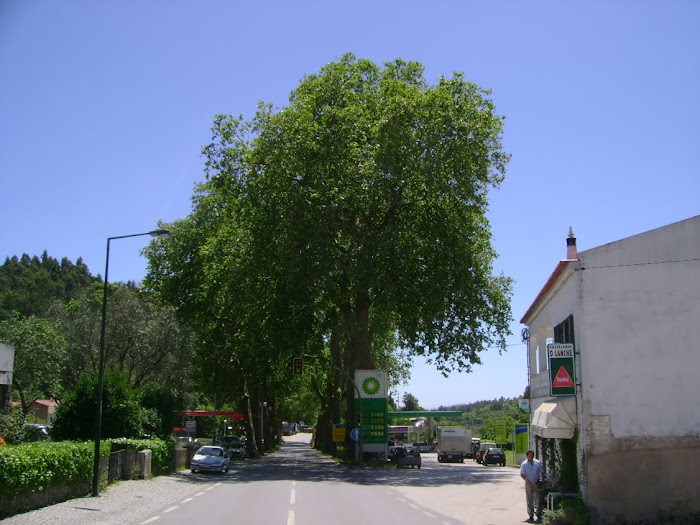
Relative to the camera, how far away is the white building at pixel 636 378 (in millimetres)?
14898

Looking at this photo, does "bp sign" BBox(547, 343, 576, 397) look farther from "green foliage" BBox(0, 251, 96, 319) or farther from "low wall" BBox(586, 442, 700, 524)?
"green foliage" BBox(0, 251, 96, 319)

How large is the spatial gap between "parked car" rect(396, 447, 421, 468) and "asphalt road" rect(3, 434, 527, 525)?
34.8 ft

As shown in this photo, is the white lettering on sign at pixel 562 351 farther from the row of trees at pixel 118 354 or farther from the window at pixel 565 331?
the row of trees at pixel 118 354

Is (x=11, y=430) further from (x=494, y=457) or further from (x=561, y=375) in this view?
(x=494, y=457)

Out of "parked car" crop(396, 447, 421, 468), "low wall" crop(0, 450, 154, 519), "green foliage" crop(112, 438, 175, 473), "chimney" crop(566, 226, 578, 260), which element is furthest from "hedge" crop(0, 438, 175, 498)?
"parked car" crop(396, 447, 421, 468)

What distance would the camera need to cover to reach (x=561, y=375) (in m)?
15.8

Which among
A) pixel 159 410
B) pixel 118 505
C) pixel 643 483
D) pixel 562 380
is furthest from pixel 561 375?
pixel 159 410

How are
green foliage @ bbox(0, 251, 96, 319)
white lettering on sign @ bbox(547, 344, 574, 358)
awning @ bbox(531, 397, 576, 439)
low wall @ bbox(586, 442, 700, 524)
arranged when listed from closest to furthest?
low wall @ bbox(586, 442, 700, 524)
white lettering on sign @ bbox(547, 344, 574, 358)
awning @ bbox(531, 397, 576, 439)
green foliage @ bbox(0, 251, 96, 319)

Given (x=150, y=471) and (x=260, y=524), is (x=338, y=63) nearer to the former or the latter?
(x=150, y=471)

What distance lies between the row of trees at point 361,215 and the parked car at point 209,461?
668 cm

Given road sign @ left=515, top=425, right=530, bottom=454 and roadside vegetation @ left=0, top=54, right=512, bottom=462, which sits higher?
roadside vegetation @ left=0, top=54, right=512, bottom=462

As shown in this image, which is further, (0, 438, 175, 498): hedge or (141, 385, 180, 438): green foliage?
(141, 385, 180, 438): green foliage

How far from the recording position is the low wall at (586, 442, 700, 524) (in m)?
14.7

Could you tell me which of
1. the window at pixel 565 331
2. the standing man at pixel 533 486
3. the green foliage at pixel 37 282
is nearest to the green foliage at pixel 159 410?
the window at pixel 565 331
